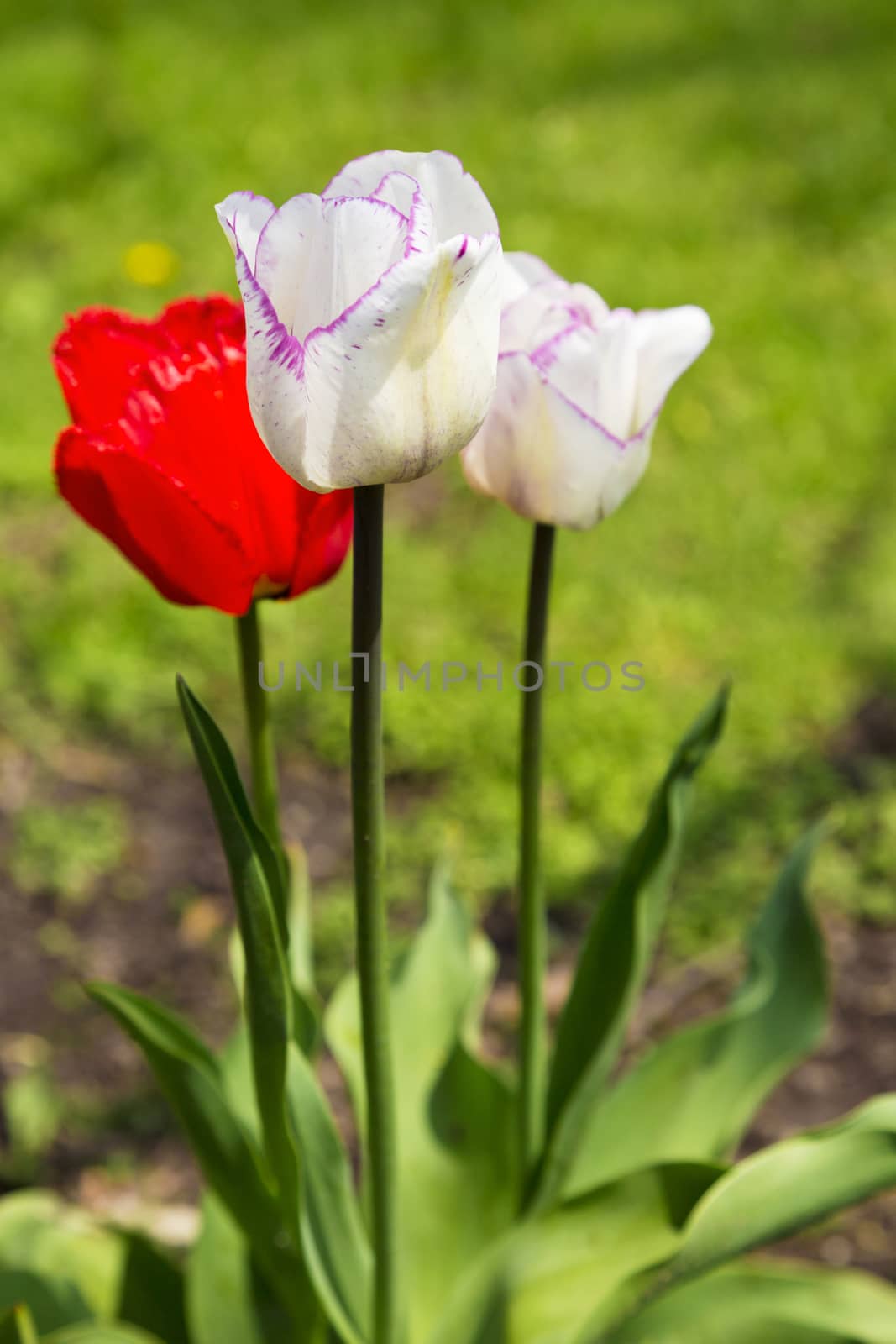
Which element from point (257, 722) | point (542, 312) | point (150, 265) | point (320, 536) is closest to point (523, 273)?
point (542, 312)

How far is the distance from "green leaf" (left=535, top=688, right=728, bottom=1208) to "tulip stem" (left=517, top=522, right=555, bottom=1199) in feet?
0.07

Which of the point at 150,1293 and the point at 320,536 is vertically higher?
the point at 320,536

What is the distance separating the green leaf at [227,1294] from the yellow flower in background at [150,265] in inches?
115

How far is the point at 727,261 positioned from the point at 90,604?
2.11 metres

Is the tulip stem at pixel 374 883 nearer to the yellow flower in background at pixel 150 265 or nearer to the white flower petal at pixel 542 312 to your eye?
the white flower petal at pixel 542 312

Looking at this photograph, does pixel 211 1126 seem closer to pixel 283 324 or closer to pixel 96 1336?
pixel 96 1336

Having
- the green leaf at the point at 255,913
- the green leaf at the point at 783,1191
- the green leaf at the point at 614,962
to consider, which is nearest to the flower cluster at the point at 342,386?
the green leaf at the point at 255,913

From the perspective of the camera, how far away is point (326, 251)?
2.43 feet

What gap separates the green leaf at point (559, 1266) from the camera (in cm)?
121

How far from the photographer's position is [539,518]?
40.5 inches

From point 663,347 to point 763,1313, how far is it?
0.91 meters

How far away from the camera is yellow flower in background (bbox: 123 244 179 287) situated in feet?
12.4

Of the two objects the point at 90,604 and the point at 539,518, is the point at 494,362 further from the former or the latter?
the point at 90,604

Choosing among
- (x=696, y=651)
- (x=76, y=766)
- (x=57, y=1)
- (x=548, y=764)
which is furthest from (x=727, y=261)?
(x=57, y=1)
